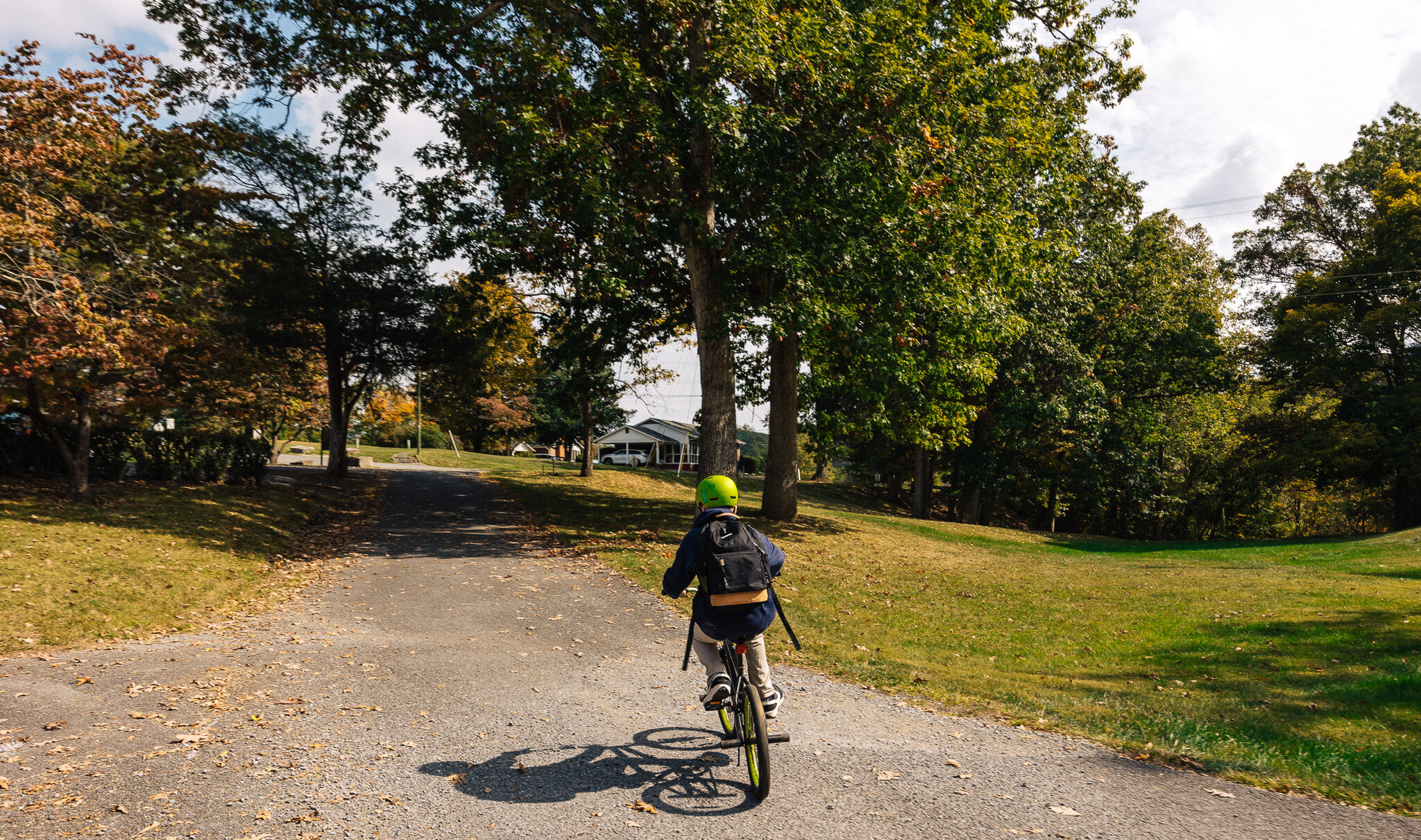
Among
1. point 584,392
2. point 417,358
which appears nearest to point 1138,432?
point 584,392

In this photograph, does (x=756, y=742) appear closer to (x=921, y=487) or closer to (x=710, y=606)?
(x=710, y=606)

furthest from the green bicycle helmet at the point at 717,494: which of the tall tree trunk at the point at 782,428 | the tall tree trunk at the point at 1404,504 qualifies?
the tall tree trunk at the point at 1404,504

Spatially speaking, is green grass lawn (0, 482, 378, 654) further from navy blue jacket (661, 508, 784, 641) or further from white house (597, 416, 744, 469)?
white house (597, 416, 744, 469)

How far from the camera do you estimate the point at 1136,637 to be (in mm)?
10430

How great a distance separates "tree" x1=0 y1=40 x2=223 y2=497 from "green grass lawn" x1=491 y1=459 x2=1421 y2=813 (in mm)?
8395

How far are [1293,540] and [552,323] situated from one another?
85.6 feet

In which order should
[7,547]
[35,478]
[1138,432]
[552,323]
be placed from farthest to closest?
[1138,432], [552,323], [35,478], [7,547]

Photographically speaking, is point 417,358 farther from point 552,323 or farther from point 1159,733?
point 1159,733

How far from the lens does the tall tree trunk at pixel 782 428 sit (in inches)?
733

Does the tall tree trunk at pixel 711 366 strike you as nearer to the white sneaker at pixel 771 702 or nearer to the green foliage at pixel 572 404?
the green foliage at pixel 572 404

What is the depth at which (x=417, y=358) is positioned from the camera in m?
24.2

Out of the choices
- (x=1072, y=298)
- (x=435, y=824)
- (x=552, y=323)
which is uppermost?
(x=1072, y=298)

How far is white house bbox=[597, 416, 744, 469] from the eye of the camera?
239 ft

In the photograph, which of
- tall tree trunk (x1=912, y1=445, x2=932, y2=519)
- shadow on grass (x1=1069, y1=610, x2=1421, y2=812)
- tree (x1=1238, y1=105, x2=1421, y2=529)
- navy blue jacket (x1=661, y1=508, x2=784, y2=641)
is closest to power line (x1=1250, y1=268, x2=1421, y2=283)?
tree (x1=1238, y1=105, x2=1421, y2=529)
